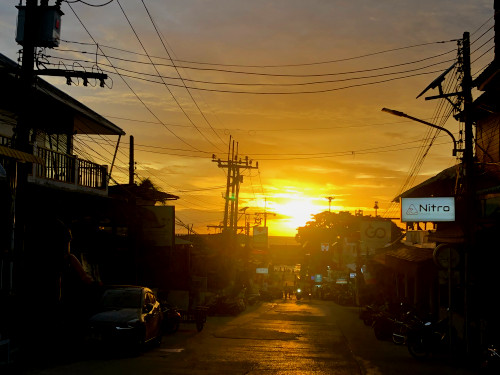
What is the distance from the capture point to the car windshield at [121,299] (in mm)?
18269

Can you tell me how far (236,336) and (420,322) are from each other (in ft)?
25.4

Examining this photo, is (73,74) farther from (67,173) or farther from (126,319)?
(126,319)

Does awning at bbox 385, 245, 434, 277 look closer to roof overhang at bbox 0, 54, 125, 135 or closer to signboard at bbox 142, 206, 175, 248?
signboard at bbox 142, 206, 175, 248

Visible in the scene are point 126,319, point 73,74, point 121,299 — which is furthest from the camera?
point 73,74

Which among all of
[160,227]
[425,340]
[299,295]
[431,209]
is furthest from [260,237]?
[425,340]

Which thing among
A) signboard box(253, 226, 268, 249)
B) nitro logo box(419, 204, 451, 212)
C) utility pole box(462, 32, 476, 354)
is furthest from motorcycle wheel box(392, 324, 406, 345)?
signboard box(253, 226, 268, 249)

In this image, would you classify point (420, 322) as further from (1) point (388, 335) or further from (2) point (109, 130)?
(2) point (109, 130)

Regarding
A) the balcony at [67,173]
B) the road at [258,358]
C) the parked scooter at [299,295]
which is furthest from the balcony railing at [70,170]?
the parked scooter at [299,295]

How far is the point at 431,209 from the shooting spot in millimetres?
23578

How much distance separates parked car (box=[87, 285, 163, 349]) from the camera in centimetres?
1644

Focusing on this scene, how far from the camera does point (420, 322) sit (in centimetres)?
1872

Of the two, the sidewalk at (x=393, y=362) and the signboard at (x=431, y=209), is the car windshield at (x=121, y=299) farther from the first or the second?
the signboard at (x=431, y=209)

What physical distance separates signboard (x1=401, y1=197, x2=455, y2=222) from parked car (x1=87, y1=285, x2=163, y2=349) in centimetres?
1090

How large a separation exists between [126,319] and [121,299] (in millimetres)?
1758
